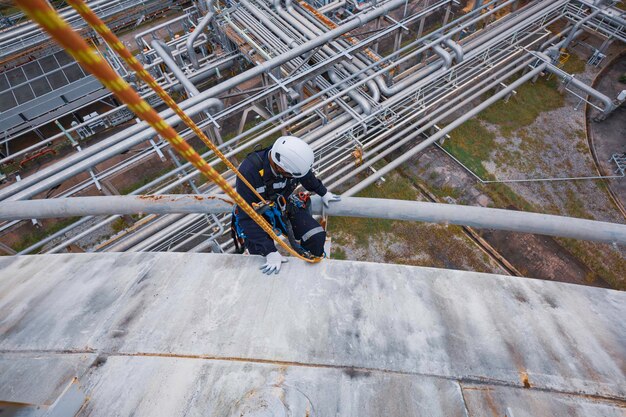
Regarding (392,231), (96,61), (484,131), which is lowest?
(392,231)

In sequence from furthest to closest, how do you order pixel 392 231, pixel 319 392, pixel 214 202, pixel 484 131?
pixel 484 131 → pixel 392 231 → pixel 214 202 → pixel 319 392

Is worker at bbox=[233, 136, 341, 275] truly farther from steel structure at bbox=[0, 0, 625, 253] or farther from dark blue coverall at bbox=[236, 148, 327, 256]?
steel structure at bbox=[0, 0, 625, 253]

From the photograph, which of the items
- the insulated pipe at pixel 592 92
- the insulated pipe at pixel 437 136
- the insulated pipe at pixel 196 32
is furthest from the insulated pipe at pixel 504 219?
the insulated pipe at pixel 592 92

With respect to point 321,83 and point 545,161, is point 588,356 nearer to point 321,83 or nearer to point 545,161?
point 321,83

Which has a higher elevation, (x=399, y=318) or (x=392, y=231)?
(x=399, y=318)

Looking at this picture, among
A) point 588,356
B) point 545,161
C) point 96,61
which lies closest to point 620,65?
point 545,161

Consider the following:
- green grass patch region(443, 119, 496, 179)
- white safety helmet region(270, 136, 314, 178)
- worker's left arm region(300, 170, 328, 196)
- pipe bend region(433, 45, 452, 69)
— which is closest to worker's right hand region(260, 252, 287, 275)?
white safety helmet region(270, 136, 314, 178)

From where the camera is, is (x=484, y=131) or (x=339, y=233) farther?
(x=484, y=131)
